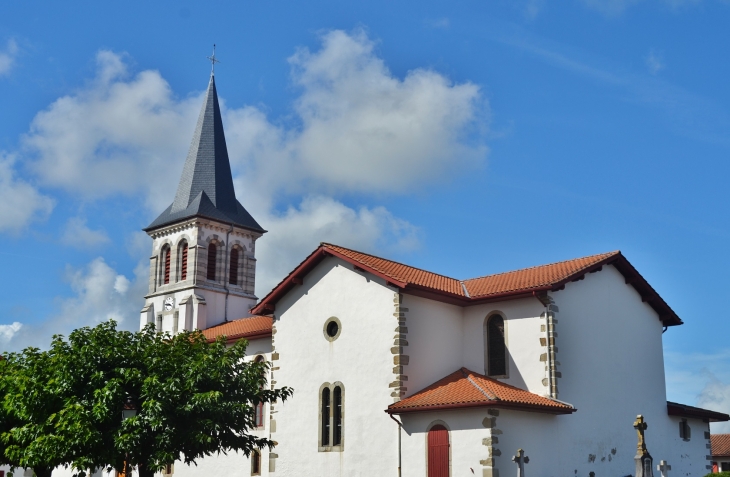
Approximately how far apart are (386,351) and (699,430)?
13861mm

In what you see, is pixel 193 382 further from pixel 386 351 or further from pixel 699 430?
pixel 699 430

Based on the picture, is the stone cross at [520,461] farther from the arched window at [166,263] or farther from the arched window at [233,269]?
the arched window at [166,263]

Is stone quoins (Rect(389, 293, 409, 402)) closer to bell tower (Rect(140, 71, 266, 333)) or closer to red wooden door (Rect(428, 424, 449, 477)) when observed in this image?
red wooden door (Rect(428, 424, 449, 477))

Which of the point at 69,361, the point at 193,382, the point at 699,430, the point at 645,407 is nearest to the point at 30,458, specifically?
the point at 69,361

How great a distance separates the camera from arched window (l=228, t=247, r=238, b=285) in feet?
166

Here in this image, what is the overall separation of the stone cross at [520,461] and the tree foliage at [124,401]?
6738 millimetres

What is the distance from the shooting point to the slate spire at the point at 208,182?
166 ft

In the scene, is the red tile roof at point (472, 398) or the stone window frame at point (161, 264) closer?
the red tile roof at point (472, 398)

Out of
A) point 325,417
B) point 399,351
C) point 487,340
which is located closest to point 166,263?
point 325,417

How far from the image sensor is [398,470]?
25.2 metres

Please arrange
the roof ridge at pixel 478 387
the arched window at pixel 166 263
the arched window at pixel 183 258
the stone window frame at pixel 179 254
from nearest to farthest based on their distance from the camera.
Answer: the roof ridge at pixel 478 387
the arched window at pixel 183 258
the stone window frame at pixel 179 254
the arched window at pixel 166 263

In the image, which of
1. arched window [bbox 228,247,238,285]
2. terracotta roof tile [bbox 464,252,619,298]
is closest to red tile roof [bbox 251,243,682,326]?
terracotta roof tile [bbox 464,252,619,298]

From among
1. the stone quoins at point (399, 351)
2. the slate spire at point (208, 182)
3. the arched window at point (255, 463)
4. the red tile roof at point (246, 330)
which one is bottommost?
the arched window at point (255, 463)

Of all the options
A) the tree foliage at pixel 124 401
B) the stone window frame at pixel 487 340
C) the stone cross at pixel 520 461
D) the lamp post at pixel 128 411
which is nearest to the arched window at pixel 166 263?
the tree foliage at pixel 124 401
